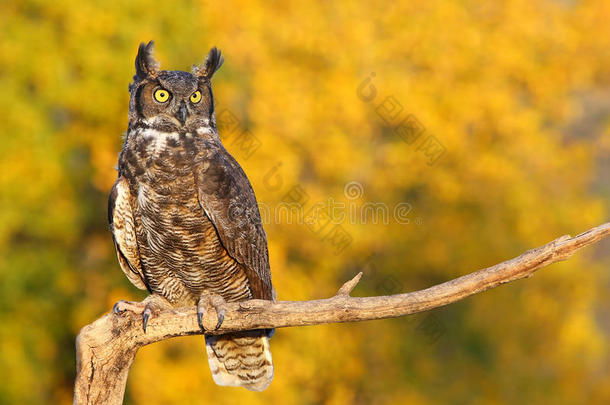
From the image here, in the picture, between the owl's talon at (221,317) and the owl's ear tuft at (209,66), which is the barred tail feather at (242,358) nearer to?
the owl's talon at (221,317)

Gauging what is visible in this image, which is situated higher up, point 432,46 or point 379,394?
point 432,46

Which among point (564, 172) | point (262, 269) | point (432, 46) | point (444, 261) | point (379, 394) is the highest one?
point (432, 46)

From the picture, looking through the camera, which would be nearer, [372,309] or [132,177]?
[372,309]

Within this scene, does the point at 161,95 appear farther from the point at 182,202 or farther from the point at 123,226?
the point at 123,226

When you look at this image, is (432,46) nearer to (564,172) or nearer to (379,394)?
(564,172)

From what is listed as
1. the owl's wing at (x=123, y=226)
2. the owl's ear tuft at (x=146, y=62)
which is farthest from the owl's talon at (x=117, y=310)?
the owl's ear tuft at (x=146, y=62)

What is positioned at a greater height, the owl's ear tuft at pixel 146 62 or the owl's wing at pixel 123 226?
the owl's ear tuft at pixel 146 62

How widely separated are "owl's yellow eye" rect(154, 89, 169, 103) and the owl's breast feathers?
225 mm

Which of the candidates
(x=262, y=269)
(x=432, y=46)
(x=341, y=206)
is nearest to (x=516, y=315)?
(x=341, y=206)

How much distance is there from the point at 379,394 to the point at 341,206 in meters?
3.92

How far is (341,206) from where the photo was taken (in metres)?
13.6

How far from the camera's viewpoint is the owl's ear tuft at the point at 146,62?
201 inches

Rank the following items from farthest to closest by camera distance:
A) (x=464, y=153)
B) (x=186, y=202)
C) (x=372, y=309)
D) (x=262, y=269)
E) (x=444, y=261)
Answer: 1. (x=464, y=153)
2. (x=444, y=261)
3. (x=262, y=269)
4. (x=186, y=202)
5. (x=372, y=309)

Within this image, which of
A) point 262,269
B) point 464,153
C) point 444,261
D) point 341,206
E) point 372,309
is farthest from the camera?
point 464,153
